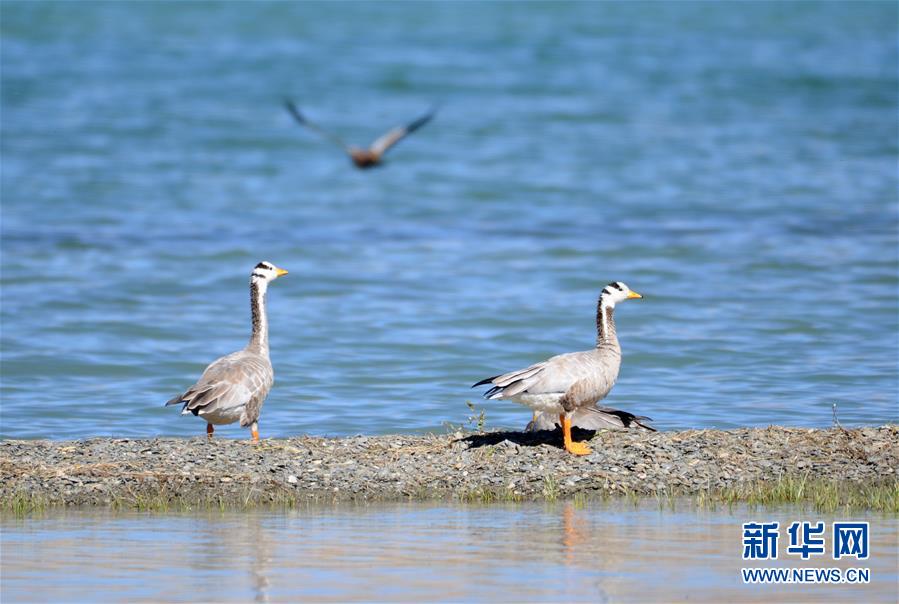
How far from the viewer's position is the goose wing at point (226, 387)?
45.0ft

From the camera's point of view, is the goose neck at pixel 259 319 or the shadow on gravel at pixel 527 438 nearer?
the shadow on gravel at pixel 527 438

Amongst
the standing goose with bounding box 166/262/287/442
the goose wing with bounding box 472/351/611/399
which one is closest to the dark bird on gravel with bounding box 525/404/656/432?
the goose wing with bounding box 472/351/611/399

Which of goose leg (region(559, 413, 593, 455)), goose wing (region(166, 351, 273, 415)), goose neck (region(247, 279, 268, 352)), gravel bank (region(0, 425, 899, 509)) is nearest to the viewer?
gravel bank (region(0, 425, 899, 509))

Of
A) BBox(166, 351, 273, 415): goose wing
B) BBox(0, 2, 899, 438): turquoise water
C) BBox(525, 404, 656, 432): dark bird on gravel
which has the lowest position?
BBox(525, 404, 656, 432): dark bird on gravel

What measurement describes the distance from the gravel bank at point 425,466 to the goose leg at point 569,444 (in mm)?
91

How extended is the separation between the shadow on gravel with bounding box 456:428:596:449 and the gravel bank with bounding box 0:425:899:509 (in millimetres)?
20

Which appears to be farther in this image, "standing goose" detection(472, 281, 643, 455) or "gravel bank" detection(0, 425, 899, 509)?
"standing goose" detection(472, 281, 643, 455)

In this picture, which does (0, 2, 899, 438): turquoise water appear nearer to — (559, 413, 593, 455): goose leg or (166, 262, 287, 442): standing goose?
(166, 262, 287, 442): standing goose

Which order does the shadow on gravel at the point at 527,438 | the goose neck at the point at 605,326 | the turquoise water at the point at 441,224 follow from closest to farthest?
the shadow on gravel at the point at 527,438 < the goose neck at the point at 605,326 < the turquoise water at the point at 441,224

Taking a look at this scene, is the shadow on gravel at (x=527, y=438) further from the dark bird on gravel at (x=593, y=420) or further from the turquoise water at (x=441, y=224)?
the turquoise water at (x=441, y=224)

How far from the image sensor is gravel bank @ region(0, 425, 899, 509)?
12078 millimetres

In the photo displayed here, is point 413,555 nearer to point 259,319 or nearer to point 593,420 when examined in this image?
point 593,420

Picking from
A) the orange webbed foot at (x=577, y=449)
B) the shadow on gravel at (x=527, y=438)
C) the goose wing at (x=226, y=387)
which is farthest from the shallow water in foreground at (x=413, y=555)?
the goose wing at (x=226, y=387)

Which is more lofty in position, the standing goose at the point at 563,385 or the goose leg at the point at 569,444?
the standing goose at the point at 563,385
